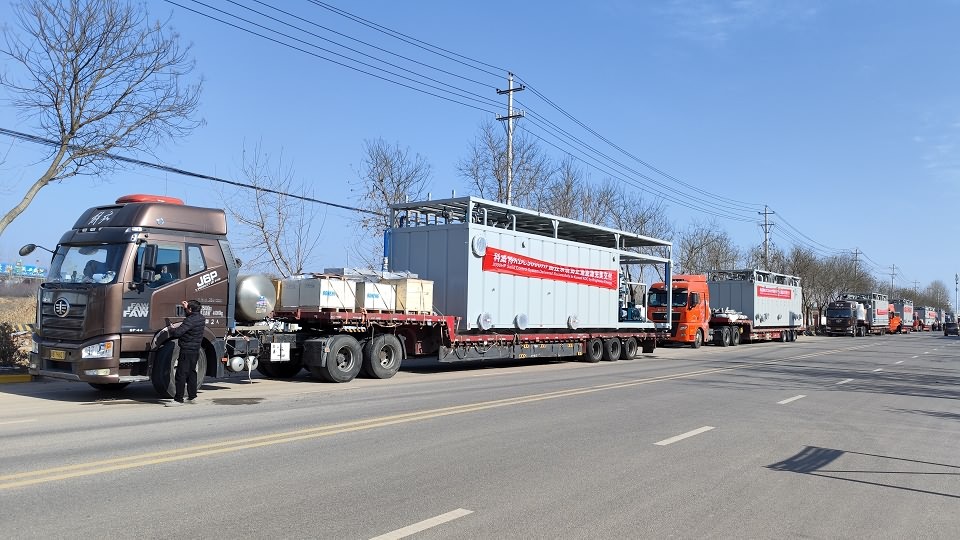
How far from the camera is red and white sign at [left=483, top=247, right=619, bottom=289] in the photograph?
18.6 meters

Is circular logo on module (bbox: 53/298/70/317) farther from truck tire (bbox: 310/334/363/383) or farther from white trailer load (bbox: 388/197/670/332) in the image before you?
white trailer load (bbox: 388/197/670/332)

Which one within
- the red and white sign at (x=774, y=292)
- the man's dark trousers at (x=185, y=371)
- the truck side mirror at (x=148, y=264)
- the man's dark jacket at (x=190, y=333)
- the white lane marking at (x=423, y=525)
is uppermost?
the red and white sign at (x=774, y=292)

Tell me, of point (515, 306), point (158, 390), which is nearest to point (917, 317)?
point (515, 306)

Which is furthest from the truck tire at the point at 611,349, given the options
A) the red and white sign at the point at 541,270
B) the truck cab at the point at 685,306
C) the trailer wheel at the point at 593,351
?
the truck cab at the point at 685,306

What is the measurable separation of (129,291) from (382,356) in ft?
19.5

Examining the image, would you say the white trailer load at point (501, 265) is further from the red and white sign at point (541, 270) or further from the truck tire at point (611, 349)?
the truck tire at point (611, 349)

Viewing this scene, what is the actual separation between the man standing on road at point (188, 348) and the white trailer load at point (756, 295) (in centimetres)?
3624

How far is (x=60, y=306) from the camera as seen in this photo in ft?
37.2

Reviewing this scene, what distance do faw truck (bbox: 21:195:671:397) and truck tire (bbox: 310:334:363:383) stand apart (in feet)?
0.10

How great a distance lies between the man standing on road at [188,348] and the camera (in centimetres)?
1105

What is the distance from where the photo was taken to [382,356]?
52.2ft

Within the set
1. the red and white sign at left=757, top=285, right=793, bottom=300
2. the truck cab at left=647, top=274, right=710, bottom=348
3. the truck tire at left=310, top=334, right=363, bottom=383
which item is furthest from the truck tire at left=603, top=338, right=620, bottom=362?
the red and white sign at left=757, top=285, right=793, bottom=300

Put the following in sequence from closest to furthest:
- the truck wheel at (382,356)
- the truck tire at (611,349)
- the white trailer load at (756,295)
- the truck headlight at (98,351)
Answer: the truck headlight at (98,351), the truck wheel at (382,356), the truck tire at (611,349), the white trailer load at (756,295)

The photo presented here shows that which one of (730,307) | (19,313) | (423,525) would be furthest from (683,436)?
(730,307)
